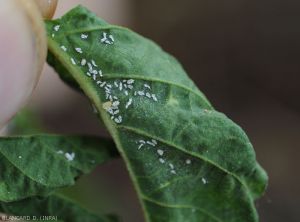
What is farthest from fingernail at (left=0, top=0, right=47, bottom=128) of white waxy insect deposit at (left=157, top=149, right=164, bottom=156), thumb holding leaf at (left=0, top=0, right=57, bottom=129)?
white waxy insect deposit at (left=157, top=149, right=164, bottom=156)

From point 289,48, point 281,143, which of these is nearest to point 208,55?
point 289,48

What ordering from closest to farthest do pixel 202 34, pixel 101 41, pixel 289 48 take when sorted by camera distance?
pixel 101 41 < pixel 289 48 < pixel 202 34

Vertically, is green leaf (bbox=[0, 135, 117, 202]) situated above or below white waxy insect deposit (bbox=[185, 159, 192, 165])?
below

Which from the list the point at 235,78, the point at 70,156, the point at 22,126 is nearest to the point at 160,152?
the point at 70,156

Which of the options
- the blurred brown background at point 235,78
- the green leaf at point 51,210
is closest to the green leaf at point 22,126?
the green leaf at point 51,210

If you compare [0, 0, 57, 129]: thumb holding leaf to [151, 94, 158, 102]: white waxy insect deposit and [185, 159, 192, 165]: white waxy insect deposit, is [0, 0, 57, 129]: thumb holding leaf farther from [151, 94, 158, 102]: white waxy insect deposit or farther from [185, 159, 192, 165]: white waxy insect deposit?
[185, 159, 192, 165]: white waxy insect deposit

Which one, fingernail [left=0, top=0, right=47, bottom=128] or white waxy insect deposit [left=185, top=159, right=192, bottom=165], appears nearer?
fingernail [left=0, top=0, right=47, bottom=128]

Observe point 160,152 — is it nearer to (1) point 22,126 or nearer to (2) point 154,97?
(2) point 154,97

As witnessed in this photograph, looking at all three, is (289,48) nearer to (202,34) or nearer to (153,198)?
(202,34)
